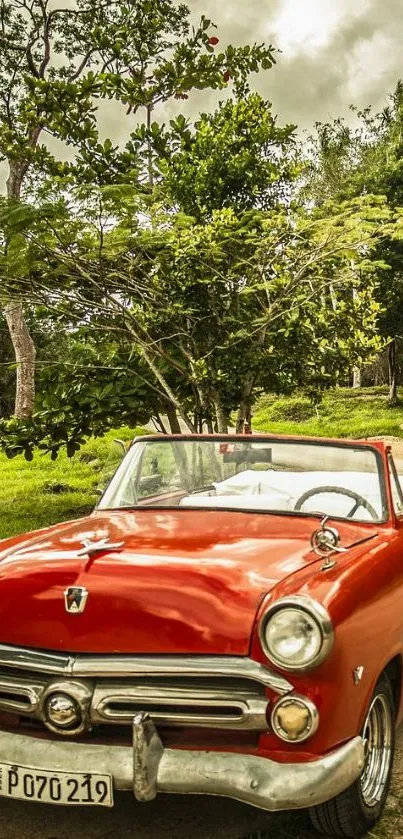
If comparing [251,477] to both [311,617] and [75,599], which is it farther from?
[311,617]

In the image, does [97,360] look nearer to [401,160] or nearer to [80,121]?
[80,121]

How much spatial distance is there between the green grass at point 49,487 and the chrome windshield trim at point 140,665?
6386 mm

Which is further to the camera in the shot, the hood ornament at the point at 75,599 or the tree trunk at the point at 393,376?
the tree trunk at the point at 393,376

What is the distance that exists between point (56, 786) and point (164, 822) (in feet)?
2.01

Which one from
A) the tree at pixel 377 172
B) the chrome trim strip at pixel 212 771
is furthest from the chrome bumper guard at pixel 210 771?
the tree at pixel 377 172

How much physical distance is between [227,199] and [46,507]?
5.14 m

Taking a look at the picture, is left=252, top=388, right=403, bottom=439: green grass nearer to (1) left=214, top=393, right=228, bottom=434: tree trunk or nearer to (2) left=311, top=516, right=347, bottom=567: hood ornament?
(1) left=214, top=393, right=228, bottom=434: tree trunk

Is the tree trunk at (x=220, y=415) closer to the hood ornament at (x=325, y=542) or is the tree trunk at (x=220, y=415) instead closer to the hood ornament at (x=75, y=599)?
the hood ornament at (x=325, y=542)

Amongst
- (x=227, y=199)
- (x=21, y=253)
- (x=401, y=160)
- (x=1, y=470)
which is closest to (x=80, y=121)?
(x=21, y=253)

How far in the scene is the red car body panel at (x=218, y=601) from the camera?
262cm

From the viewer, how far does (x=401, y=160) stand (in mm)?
25703

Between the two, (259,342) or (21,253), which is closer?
(21,253)

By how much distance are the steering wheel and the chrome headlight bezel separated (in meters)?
1.23

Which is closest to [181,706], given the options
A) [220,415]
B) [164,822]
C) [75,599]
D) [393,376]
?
[75,599]
